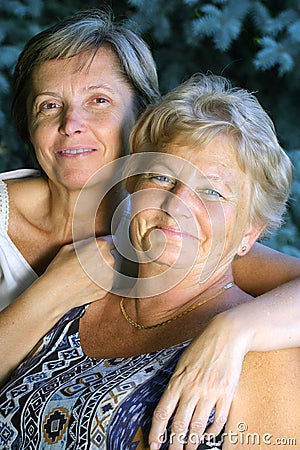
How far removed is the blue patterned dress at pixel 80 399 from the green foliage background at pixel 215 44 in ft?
5.65

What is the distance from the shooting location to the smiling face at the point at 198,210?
143 cm

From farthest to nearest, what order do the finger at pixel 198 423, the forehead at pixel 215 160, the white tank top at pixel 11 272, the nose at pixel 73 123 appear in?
the white tank top at pixel 11 272, the nose at pixel 73 123, the forehead at pixel 215 160, the finger at pixel 198 423

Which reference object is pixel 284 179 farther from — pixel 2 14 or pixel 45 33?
pixel 2 14

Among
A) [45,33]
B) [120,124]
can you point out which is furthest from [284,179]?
[45,33]

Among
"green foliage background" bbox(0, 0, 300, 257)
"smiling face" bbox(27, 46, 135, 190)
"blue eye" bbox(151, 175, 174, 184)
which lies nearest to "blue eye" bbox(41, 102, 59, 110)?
"smiling face" bbox(27, 46, 135, 190)

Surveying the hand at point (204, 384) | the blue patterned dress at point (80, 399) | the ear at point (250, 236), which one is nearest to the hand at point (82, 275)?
the blue patterned dress at point (80, 399)

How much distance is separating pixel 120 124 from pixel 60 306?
0.51 metres

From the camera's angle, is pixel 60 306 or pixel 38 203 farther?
pixel 38 203

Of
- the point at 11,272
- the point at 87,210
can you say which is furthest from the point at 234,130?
the point at 11,272

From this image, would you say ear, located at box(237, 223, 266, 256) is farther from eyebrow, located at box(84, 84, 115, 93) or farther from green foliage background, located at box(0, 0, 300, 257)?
green foliage background, located at box(0, 0, 300, 257)

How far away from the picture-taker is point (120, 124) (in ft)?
6.07

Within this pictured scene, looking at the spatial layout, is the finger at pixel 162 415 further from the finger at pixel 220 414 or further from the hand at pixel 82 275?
the hand at pixel 82 275

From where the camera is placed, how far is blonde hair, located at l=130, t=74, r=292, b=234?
4.72ft

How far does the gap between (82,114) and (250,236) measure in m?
0.57
